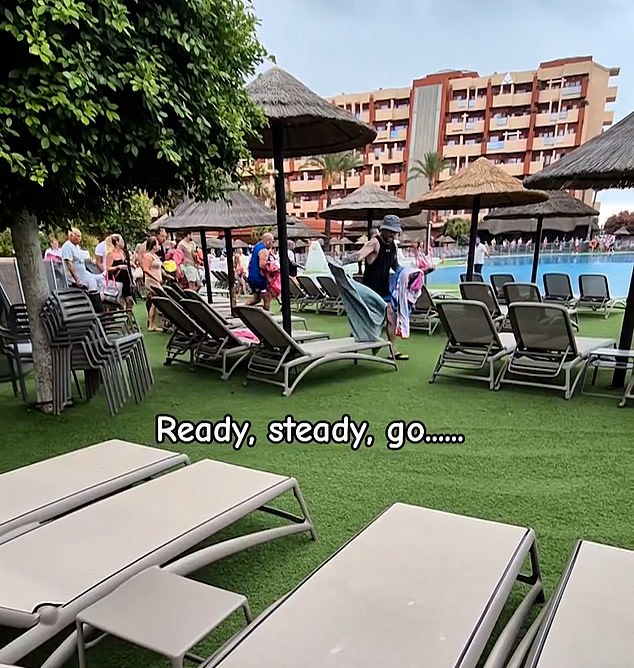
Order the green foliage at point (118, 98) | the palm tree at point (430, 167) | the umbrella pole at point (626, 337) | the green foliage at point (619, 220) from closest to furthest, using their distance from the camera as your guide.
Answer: the green foliage at point (118, 98) < the umbrella pole at point (626, 337) < the palm tree at point (430, 167) < the green foliage at point (619, 220)

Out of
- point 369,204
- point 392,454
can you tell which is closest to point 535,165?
point 369,204

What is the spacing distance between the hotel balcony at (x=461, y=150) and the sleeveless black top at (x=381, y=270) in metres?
43.7

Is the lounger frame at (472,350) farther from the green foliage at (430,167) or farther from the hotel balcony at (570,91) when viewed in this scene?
the hotel balcony at (570,91)

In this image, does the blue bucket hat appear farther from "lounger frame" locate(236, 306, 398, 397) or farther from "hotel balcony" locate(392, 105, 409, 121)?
"hotel balcony" locate(392, 105, 409, 121)

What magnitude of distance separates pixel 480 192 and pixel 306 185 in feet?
145

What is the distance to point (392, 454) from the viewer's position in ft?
11.5

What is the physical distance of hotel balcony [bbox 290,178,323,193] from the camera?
49.4 metres

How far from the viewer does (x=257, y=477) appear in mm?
2449

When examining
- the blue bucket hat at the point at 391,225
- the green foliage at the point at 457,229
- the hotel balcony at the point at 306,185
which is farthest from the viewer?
the hotel balcony at the point at 306,185

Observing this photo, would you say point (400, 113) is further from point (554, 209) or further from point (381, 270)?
point (381, 270)

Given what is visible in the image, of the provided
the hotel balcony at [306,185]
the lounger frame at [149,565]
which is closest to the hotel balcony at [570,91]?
the hotel balcony at [306,185]

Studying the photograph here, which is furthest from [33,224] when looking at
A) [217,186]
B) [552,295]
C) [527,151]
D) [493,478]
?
[527,151]

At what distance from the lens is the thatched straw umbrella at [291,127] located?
16.1 feet

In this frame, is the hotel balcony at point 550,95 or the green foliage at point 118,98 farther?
the hotel balcony at point 550,95
